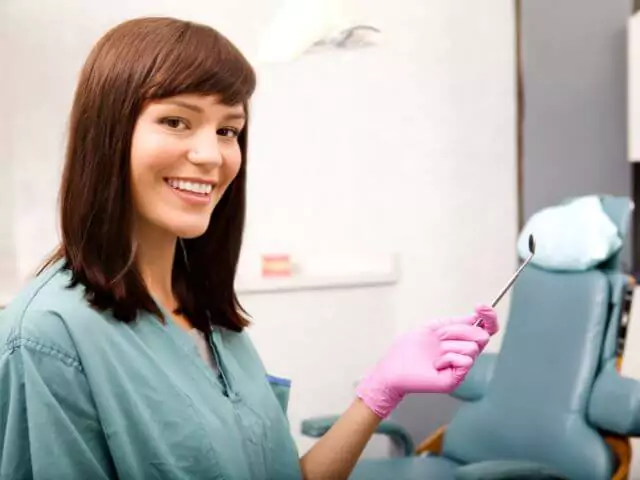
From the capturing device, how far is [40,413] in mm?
897

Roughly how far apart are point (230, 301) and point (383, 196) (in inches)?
50.2

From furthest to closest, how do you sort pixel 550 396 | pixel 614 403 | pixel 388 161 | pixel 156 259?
pixel 388 161 < pixel 550 396 < pixel 614 403 < pixel 156 259

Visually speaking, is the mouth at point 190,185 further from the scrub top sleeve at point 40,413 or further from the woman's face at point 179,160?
the scrub top sleeve at point 40,413

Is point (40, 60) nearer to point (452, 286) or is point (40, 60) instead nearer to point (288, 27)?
point (288, 27)

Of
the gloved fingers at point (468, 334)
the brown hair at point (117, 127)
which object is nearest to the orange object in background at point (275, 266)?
the gloved fingers at point (468, 334)

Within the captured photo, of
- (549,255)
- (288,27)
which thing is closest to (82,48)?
(288,27)

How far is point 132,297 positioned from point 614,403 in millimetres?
1219

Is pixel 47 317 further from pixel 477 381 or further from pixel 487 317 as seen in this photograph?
pixel 477 381

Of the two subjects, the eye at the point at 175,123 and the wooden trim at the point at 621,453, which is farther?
the wooden trim at the point at 621,453

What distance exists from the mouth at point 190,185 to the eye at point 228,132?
0.08 metres

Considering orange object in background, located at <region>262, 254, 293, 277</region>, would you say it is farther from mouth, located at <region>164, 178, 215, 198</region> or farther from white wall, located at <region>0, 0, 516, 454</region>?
mouth, located at <region>164, 178, 215, 198</region>

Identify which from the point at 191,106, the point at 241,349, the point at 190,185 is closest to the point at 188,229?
the point at 190,185

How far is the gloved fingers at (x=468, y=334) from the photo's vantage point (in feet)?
3.91

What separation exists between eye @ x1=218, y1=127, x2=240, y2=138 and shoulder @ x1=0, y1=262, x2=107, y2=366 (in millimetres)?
292
